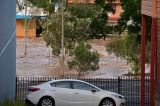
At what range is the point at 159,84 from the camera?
61.4 ft

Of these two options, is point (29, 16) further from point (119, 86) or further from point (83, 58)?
point (119, 86)

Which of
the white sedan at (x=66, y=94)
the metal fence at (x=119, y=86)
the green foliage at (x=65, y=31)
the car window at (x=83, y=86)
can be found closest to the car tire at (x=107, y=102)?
the white sedan at (x=66, y=94)

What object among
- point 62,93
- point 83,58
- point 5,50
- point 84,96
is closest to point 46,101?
point 62,93

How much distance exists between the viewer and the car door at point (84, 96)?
21.3 metres

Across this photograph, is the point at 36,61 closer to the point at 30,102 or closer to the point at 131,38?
the point at 131,38

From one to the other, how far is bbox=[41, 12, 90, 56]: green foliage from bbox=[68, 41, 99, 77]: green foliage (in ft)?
14.9

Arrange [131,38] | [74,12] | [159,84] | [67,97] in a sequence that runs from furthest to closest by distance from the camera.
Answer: [74,12] → [131,38] → [67,97] → [159,84]

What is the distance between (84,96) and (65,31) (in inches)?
856

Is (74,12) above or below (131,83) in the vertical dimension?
above

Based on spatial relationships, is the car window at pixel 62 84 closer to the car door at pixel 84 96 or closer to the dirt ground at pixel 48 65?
the car door at pixel 84 96

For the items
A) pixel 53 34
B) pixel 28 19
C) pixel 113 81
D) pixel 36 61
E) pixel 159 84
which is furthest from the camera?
pixel 28 19

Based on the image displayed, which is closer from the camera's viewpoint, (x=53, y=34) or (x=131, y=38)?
(x=131, y=38)

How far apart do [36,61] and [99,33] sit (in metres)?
16.8

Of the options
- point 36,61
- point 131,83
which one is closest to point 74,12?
point 36,61
